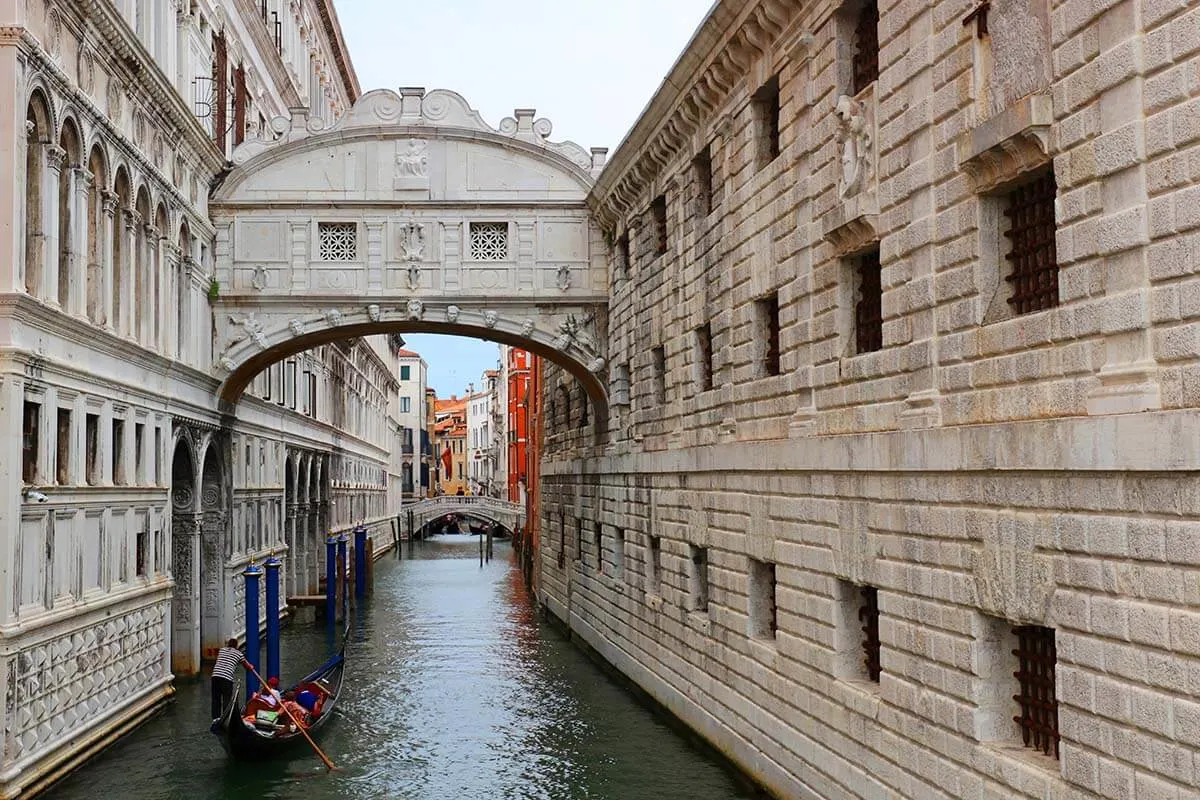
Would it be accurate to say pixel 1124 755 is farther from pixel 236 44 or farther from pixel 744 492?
pixel 236 44

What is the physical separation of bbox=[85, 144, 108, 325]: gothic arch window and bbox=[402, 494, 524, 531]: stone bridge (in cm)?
4398

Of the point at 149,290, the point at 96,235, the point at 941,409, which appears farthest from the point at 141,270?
the point at 941,409

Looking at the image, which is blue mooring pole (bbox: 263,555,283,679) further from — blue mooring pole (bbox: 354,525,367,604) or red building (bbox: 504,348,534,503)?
red building (bbox: 504,348,534,503)

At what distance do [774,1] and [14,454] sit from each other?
788 centimetres

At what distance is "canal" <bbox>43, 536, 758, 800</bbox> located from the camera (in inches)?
546

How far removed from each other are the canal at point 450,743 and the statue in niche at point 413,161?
7.89 meters

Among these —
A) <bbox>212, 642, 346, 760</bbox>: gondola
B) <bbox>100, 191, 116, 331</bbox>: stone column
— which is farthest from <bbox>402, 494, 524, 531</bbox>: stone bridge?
<bbox>100, 191, 116, 331</bbox>: stone column

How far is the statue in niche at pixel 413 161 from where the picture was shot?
21.4 meters

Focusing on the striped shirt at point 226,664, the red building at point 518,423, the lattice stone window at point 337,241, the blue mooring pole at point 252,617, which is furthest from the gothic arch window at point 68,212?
the red building at point 518,423

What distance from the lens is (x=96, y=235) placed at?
49.4 ft

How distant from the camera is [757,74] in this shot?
44.2 feet

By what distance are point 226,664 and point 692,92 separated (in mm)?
8208

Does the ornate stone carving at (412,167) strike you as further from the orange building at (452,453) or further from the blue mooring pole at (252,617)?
the orange building at (452,453)

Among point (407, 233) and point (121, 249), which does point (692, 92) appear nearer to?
point (121, 249)
